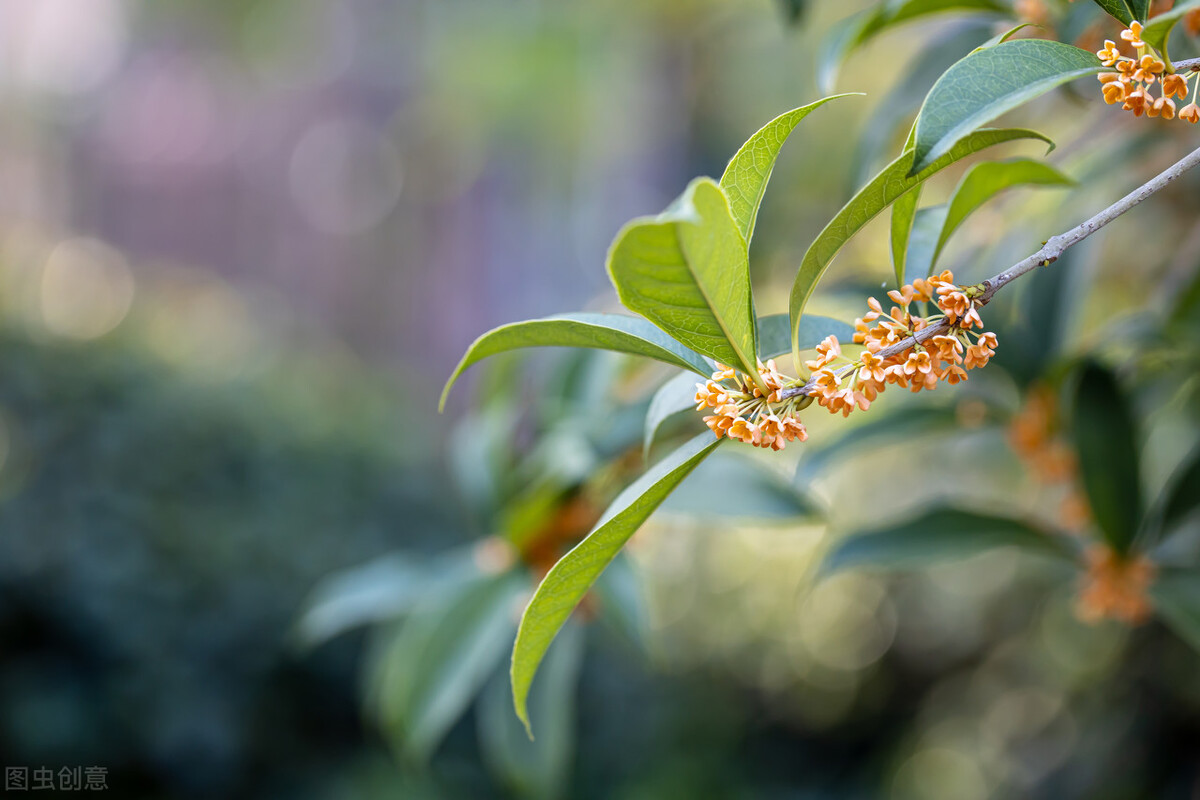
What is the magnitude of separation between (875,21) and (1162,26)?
0.85 feet

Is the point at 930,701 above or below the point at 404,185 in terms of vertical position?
below

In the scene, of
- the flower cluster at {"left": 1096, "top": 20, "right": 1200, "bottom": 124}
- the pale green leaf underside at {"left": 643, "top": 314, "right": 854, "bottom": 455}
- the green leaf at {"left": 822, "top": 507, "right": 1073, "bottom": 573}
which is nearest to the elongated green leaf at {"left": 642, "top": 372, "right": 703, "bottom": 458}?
the pale green leaf underside at {"left": 643, "top": 314, "right": 854, "bottom": 455}

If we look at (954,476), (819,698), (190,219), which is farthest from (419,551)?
(190,219)

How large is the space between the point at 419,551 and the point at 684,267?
250 cm

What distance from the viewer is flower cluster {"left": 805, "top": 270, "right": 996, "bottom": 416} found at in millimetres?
351

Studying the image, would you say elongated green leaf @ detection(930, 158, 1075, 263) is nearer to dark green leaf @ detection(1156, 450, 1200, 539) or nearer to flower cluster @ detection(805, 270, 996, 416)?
flower cluster @ detection(805, 270, 996, 416)

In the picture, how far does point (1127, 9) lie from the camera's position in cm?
39

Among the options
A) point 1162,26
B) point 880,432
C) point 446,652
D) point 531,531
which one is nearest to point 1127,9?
point 1162,26

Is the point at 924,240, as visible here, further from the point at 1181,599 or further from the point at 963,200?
the point at 1181,599

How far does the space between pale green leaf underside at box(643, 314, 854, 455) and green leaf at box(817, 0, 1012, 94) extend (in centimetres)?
25

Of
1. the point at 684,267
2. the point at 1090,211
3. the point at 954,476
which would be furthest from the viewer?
the point at 954,476

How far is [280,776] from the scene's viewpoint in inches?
91.1

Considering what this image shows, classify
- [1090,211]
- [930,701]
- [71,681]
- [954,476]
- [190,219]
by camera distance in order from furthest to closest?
[190,219]
[930,701]
[954,476]
[71,681]
[1090,211]

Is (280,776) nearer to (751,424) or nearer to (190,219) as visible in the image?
(751,424)
